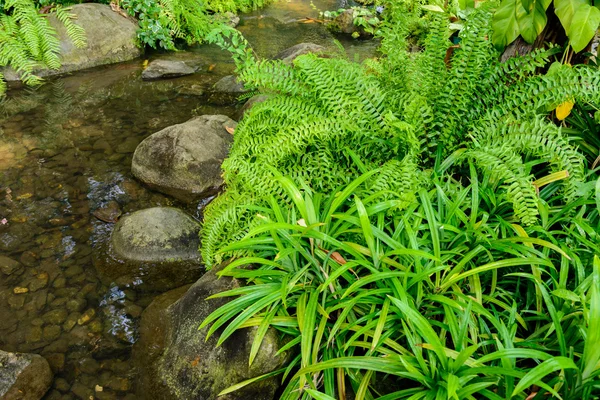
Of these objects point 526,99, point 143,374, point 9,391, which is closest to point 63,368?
point 9,391

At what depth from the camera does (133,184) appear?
4.53 meters

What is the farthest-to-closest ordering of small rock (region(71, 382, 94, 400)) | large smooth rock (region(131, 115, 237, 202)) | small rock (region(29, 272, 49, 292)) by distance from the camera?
large smooth rock (region(131, 115, 237, 202)), small rock (region(29, 272, 49, 292)), small rock (region(71, 382, 94, 400))

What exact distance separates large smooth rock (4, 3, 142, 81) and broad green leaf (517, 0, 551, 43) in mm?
6576

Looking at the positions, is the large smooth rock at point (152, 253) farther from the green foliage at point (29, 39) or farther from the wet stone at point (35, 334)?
the green foliage at point (29, 39)

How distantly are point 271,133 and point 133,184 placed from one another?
7.19ft

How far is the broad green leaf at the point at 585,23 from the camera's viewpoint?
254 cm

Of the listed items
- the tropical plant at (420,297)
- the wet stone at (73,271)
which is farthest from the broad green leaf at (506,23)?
the wet stone at (73,271)

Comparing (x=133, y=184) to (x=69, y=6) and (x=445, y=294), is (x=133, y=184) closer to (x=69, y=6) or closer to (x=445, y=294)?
(x=445, y=294)

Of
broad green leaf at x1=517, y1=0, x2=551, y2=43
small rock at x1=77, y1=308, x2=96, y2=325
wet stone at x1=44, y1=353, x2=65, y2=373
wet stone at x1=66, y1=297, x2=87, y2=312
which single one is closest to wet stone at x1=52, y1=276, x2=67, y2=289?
wet stone at x1=66, y1=297, x2=87, y2=312

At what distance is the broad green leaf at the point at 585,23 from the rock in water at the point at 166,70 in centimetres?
580

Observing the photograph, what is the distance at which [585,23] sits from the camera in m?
2.54

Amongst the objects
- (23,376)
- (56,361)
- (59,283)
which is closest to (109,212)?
(59,283)

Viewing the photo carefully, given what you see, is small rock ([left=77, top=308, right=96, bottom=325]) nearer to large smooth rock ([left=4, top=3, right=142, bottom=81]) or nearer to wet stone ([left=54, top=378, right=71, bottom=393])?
wet stone ([left=54, top=378, right=71, bottom=393])

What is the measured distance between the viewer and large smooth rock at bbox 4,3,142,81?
691cm
